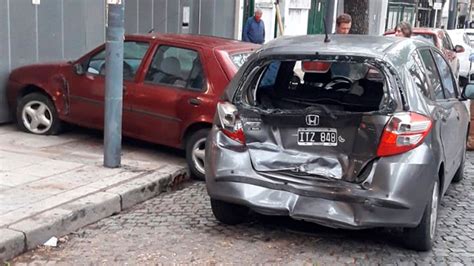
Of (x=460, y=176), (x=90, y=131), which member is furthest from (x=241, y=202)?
(x=90, y=131)

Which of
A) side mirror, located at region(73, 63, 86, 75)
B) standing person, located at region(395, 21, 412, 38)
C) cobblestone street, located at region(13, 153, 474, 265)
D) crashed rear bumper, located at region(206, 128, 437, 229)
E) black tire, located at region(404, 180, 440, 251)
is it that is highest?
standing person, located at region(395, 21, 412, 38)

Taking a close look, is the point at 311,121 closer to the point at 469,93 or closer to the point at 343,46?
the point at 343,46

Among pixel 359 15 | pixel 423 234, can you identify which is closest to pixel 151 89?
pixel 423 234

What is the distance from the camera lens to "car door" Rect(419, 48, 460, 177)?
5531 millimetres

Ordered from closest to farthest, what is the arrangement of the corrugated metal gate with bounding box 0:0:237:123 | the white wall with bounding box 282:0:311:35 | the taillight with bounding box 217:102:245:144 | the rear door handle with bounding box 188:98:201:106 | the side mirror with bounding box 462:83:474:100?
1. the taillight with bounding box 217:102:245:144
2. the side mirror with bounding box 462:83:474:100
3. the rear door handle with bounding box 188:98:201:106
4. the corrugated metal gate with bounding box 0:0:237:123
5. the white wall with bounding box 282:0:311:35

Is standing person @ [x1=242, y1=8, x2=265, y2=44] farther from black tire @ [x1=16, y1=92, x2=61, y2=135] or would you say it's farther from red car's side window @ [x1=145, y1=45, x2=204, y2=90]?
red car's side window @ [x1=145, y1=45, x2=204, y2=90]

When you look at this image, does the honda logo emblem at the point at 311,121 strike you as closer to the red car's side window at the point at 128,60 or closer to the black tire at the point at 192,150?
the black tire at the point at 192,150

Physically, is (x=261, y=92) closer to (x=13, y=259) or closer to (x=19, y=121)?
(x=13, y=259)

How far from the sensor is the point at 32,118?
8.55m

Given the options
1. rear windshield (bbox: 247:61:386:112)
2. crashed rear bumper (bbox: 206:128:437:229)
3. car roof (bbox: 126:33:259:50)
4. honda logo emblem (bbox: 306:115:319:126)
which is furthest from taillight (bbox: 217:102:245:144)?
car roof (bbox: 126:33:259:50)

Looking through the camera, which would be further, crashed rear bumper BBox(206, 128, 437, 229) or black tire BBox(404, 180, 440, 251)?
black tire BBox(404, 180, 440, 251)

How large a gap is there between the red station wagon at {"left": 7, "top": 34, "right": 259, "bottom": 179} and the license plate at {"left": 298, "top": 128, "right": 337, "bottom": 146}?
6.36 feet

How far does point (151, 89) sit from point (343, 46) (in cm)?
284

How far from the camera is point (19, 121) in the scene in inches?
339
